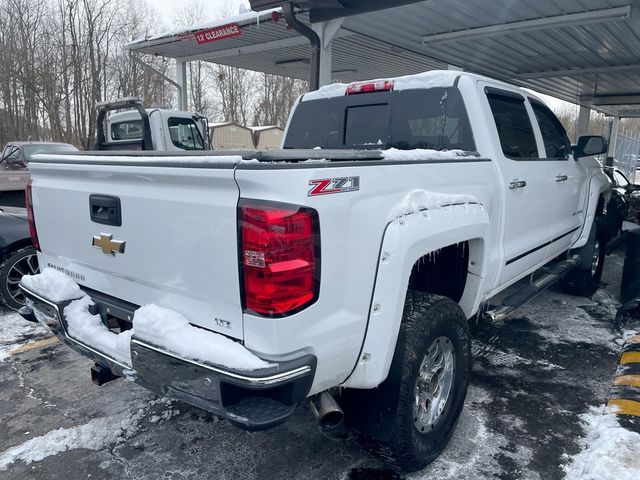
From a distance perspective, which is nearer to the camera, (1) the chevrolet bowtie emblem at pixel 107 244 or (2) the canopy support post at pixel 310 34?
(1) the chevrolet bowtie emblem at pixel 107 244

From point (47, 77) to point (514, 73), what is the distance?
1017 inches

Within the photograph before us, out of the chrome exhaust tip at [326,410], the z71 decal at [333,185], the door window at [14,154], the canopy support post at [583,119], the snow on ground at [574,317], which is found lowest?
the snow on ground at [574,317]

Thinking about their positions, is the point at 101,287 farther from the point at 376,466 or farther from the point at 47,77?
the point at 47,77

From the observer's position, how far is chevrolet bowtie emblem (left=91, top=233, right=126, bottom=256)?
2.38 meters

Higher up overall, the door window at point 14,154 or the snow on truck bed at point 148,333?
the door window at point 14,154

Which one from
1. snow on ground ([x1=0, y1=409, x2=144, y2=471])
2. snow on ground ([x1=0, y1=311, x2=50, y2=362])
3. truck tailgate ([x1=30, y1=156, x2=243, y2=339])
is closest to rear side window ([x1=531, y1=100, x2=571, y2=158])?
truck tailgate ([x1=30, y1=156, x2=243, y2=339])

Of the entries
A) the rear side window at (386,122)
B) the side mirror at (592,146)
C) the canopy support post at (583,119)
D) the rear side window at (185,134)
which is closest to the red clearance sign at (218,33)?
the rear side window at (185,134)

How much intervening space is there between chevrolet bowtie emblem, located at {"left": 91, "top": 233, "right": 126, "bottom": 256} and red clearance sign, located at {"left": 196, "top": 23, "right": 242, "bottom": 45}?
8.47 meters

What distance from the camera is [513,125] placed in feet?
12.2

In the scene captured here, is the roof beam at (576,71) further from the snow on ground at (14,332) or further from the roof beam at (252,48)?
the snow on ground at (14,332)

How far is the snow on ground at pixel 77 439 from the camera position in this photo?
279 centimetres

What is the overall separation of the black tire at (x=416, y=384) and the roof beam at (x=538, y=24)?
6.92 metres

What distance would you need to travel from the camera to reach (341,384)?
7.20ft

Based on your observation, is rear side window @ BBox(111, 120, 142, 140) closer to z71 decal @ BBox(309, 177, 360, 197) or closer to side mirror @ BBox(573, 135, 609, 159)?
side mirror @ BBox(573, 135, 609, 159)
